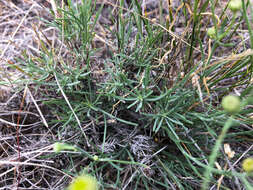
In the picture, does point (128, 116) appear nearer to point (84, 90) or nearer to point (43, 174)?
point (84, 90)

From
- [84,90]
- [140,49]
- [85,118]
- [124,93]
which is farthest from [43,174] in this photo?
[140,49]

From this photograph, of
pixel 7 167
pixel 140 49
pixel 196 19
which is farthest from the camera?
pixel 7 167

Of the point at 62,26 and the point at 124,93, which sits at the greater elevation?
the point at 62,26

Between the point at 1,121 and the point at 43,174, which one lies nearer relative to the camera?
the point at 43,174

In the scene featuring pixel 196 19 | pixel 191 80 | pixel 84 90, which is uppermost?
pixel 196 19

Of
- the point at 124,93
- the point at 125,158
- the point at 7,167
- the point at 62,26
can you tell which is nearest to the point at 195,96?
the point at 124,93

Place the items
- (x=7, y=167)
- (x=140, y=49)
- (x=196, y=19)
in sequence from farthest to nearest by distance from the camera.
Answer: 1. (x=7, y=167)
2. (x=140, y=49)
3. (x=196, y=19)

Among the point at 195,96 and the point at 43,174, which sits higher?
the point at 195,96

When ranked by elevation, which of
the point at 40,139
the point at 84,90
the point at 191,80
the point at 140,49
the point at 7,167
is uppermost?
the point at 140,49

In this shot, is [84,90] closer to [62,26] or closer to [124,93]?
[124,93]
